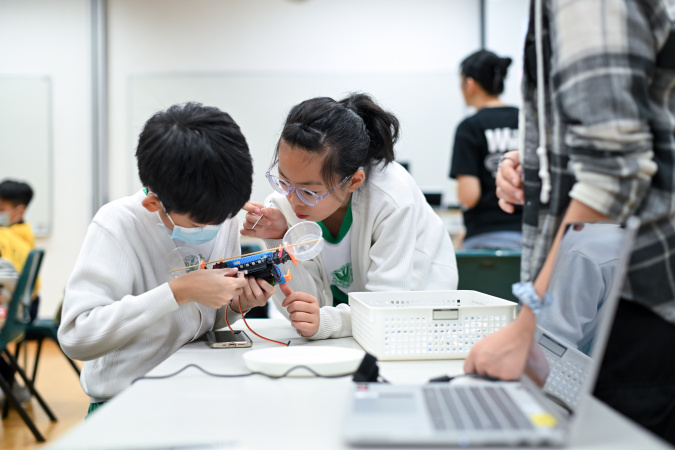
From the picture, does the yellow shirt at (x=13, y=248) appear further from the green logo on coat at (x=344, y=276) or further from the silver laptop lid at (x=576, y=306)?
the silver laptop lid at (x=576, y=306)

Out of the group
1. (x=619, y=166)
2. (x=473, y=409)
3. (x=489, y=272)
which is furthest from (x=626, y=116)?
(x=489, y=272)

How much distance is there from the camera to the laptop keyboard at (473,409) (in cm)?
68

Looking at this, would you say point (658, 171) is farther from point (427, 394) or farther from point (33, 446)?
point (33, 446)

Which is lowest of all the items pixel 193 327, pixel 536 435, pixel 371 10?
pixel 193 327

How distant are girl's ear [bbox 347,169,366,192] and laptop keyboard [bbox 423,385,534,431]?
83 centimetres

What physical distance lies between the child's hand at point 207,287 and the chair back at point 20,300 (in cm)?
164

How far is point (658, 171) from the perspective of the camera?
0.82 meters

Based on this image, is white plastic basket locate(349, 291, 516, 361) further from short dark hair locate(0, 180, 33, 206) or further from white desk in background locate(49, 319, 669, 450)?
short dark hair locate(0, 180, 33, 206)

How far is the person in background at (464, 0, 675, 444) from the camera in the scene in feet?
2.60

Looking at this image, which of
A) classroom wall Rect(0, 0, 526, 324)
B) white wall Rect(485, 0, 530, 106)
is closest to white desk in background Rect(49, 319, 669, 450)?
white wall Rect(485, 0, 530, 106)

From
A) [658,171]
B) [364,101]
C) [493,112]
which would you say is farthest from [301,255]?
[493,112]

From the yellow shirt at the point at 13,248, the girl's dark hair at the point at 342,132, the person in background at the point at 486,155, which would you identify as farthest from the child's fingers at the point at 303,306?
the yellow shirt at the point at 13,248

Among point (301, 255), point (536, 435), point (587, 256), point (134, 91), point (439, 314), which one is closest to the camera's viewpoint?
point (536, 435)

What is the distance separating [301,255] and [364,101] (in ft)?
1.71
